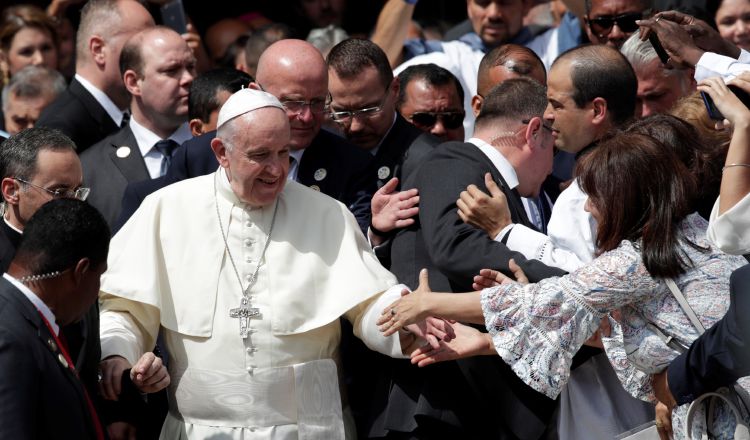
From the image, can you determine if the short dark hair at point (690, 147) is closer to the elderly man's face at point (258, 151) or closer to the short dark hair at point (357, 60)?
the elderly man's face at point (258, 151)

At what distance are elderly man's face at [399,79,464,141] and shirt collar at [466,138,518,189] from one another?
4.31ft

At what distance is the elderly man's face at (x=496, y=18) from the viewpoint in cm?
799

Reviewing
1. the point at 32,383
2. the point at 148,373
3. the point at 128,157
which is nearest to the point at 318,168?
the point at 128,157

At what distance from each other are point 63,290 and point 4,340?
310 mm

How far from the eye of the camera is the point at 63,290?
4180mm

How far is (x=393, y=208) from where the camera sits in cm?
545

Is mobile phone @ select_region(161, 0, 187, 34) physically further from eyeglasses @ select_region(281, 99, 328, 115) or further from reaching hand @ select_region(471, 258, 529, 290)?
reaching hand @ select_region(471, 258, 529, 290)

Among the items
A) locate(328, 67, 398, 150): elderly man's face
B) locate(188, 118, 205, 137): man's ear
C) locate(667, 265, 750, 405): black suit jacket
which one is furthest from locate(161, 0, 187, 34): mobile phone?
locate(667, 265, 750, 405): black suit jacket

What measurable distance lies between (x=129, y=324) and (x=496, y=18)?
12.6 feet

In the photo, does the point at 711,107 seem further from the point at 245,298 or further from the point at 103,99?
the point at 103,99

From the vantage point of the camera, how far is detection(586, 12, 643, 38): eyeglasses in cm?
704

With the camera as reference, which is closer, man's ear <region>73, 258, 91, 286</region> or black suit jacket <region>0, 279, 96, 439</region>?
black suit jacket <region>0, 279, 96, 439</region>

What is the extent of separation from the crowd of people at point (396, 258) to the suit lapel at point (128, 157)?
14mm

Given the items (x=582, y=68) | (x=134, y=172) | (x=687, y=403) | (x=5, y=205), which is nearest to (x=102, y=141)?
(x=134, y=172)
